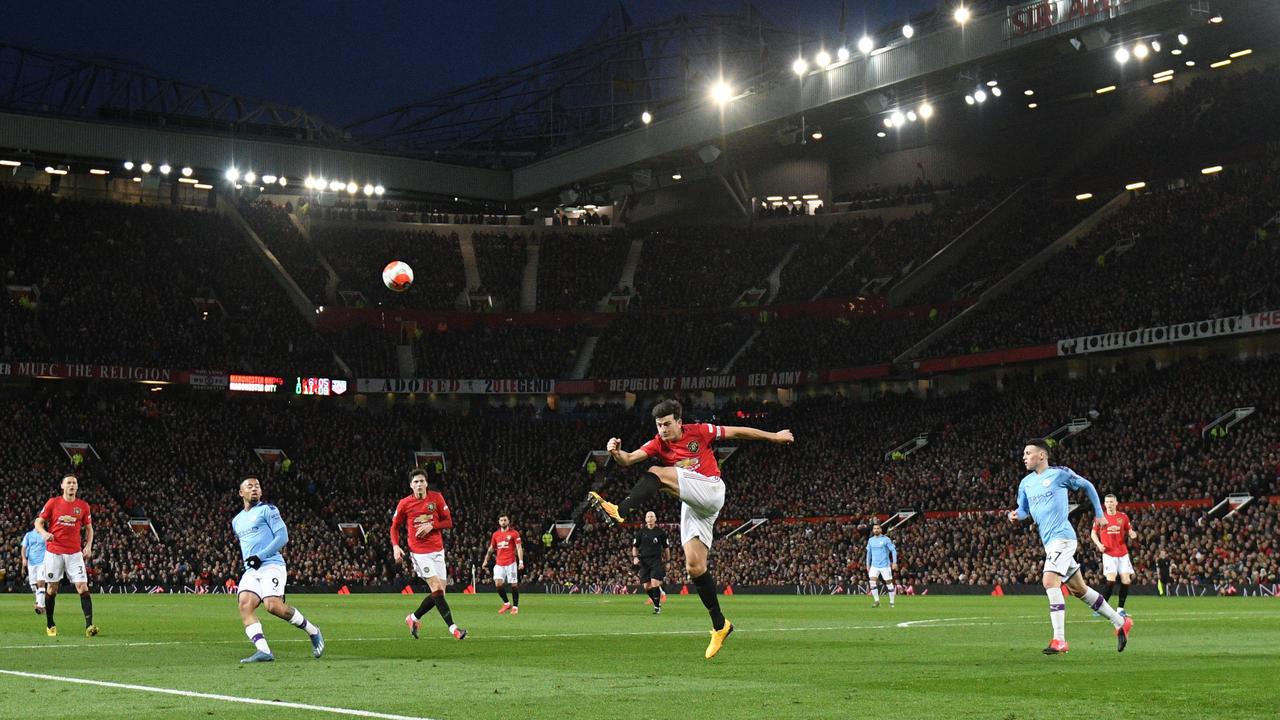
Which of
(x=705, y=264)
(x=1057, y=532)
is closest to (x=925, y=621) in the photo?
(x=1057, y=532)

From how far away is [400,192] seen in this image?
81.0 m

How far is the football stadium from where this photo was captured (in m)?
49.3

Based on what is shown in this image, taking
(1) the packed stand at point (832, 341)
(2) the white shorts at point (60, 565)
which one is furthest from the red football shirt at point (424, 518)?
(1) the packed stand at point (832, 341)

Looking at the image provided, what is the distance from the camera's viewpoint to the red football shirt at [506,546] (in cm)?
3456

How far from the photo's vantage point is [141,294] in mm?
72875

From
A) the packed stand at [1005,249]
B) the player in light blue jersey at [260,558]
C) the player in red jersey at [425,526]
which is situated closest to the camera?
the player in light blue jersey at [260,558]

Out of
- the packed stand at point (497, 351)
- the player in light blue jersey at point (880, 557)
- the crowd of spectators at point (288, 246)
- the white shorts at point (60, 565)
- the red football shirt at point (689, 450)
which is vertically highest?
the crowd of spectators at point (288, 246)

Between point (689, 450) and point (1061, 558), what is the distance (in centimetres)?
532

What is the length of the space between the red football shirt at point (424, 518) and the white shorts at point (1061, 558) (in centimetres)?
921

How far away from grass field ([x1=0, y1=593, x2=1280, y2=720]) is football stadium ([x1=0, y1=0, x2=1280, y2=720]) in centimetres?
321

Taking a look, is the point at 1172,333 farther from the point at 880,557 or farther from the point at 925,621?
the point at 925,621

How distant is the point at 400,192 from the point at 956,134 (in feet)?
111

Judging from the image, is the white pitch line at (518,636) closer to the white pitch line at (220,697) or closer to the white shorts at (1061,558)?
the white pitch line at (220,697)

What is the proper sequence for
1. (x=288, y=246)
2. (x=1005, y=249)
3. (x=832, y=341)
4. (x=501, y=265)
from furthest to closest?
(x=501, y=265) → (x=288, y=246) → (x=832, y=341) → (x=1005, y=249)
